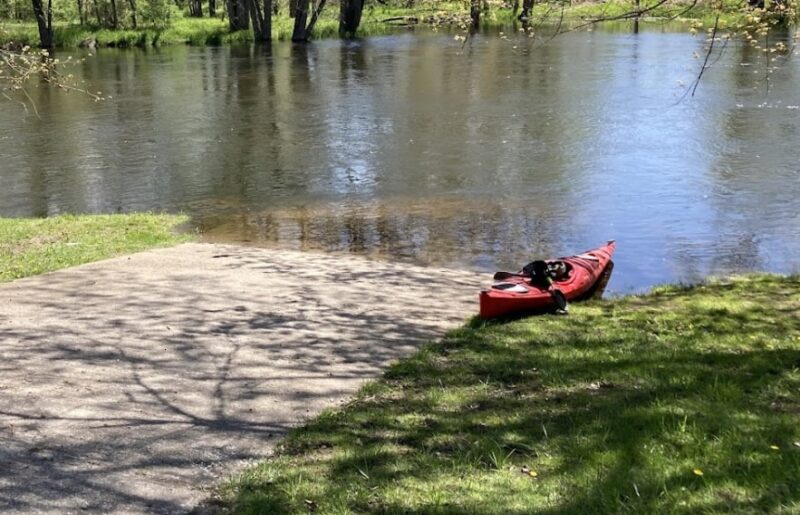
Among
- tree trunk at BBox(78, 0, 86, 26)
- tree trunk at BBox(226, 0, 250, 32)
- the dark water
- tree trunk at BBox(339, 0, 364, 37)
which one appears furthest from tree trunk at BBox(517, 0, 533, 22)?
tree trunk at BBox(78, 0, 86, 26)

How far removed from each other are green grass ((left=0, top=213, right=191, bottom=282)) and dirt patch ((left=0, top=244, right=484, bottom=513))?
26.0 inches

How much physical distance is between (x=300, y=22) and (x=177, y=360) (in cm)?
4138

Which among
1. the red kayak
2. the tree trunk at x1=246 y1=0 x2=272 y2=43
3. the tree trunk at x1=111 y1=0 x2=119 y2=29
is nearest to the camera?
the red kayak

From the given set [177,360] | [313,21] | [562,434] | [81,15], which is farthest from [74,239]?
[81,15]

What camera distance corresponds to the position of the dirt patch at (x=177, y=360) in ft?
14.9

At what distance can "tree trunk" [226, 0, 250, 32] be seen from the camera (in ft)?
163

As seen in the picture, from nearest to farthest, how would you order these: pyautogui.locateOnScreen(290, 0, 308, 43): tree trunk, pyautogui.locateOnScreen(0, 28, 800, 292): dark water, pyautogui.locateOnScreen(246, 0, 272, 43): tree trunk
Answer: pyautogui.locateOnScreen(0, 28, 800, 292): dark water
pyautogui.locateOnScreen(290, 0, 308, 43): tree trunk
pyautogui.locateOnScreen(246, 0, 272, 43): tree trunk

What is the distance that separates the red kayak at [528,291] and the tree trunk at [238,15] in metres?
43.7

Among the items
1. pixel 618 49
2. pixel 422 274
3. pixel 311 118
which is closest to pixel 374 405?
pixel 422 274

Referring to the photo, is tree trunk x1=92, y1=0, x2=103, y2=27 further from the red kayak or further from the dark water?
the red kayak

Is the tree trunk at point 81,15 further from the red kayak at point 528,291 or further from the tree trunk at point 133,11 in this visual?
the red kayak at point 528,291

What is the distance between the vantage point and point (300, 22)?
45.5m

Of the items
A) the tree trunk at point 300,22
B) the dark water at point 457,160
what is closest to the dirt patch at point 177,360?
the dark water at point 457,160

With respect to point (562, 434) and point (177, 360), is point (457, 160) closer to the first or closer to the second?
point (177, 360)
